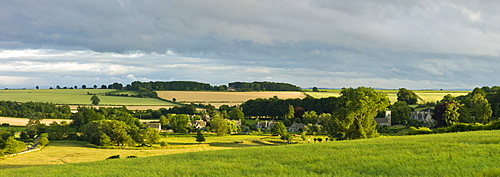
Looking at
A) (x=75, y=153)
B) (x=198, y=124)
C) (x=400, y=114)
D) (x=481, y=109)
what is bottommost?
(x=75, y=153)

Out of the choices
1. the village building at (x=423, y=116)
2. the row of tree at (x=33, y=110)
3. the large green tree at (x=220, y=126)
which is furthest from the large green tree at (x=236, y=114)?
the village building at (x=423, y=116)

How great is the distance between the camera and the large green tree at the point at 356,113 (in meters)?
58.3

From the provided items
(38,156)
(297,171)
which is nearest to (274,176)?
(297,171)

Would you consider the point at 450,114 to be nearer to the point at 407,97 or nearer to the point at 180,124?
the point at 180,124

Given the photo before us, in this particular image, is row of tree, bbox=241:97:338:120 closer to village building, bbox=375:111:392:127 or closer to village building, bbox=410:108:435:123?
village building, bbox=375:111:392:127

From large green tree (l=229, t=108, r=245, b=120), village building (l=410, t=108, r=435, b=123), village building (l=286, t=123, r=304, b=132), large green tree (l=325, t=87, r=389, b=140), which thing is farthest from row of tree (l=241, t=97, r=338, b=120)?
large green tree (l=325, t=87, r=389, b=140)

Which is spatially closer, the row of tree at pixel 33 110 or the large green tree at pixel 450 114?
the large green tree at pixel 450 114

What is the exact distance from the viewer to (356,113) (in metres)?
58.8

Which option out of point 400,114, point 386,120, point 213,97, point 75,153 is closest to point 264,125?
point 386,120

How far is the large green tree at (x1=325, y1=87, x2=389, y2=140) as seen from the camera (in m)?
58.3

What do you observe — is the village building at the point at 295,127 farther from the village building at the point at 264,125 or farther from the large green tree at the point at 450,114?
the large green tree at the point at 450,114

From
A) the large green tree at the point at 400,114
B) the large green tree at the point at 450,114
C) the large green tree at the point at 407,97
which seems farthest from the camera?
the large green tree at the point at 407,97

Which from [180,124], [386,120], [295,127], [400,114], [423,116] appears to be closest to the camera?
[180,124]

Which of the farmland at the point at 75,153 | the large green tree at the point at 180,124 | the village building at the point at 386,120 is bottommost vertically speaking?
the farmland at the point at 75,153
